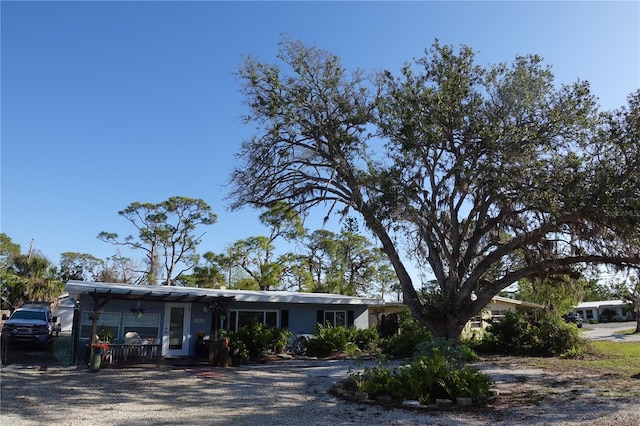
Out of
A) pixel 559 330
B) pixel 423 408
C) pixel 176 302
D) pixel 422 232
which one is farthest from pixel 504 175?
pixel 176 302

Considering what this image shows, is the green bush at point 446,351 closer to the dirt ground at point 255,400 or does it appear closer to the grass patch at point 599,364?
the dirt ground at point 255,400

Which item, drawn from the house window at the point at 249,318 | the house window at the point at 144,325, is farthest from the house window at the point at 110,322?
the house window at the point at 249,318

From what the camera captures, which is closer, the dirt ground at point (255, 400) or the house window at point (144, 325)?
the dirt ground at point (255, 400)

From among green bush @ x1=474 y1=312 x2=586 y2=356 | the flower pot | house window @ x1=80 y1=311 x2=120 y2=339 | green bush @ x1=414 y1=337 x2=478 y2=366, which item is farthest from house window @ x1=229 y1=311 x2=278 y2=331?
green bush @ x1=414 y1=337 x2=478 y2=366

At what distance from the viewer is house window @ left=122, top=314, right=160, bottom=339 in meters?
16.6

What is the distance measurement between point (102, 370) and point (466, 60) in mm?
14540

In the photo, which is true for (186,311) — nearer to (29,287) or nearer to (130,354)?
(130,354)

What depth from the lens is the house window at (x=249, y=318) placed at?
19.8m

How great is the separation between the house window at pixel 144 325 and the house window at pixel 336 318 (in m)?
7.81

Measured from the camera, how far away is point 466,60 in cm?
1477

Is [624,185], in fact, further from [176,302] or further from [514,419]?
[176,302]

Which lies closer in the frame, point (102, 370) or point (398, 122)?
point (102, 370)

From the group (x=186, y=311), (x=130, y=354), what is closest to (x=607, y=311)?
(x=186, y=311)

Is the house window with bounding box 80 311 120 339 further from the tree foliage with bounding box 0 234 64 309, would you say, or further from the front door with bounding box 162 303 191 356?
the tree foliage with bounding box 0 234 64 309
